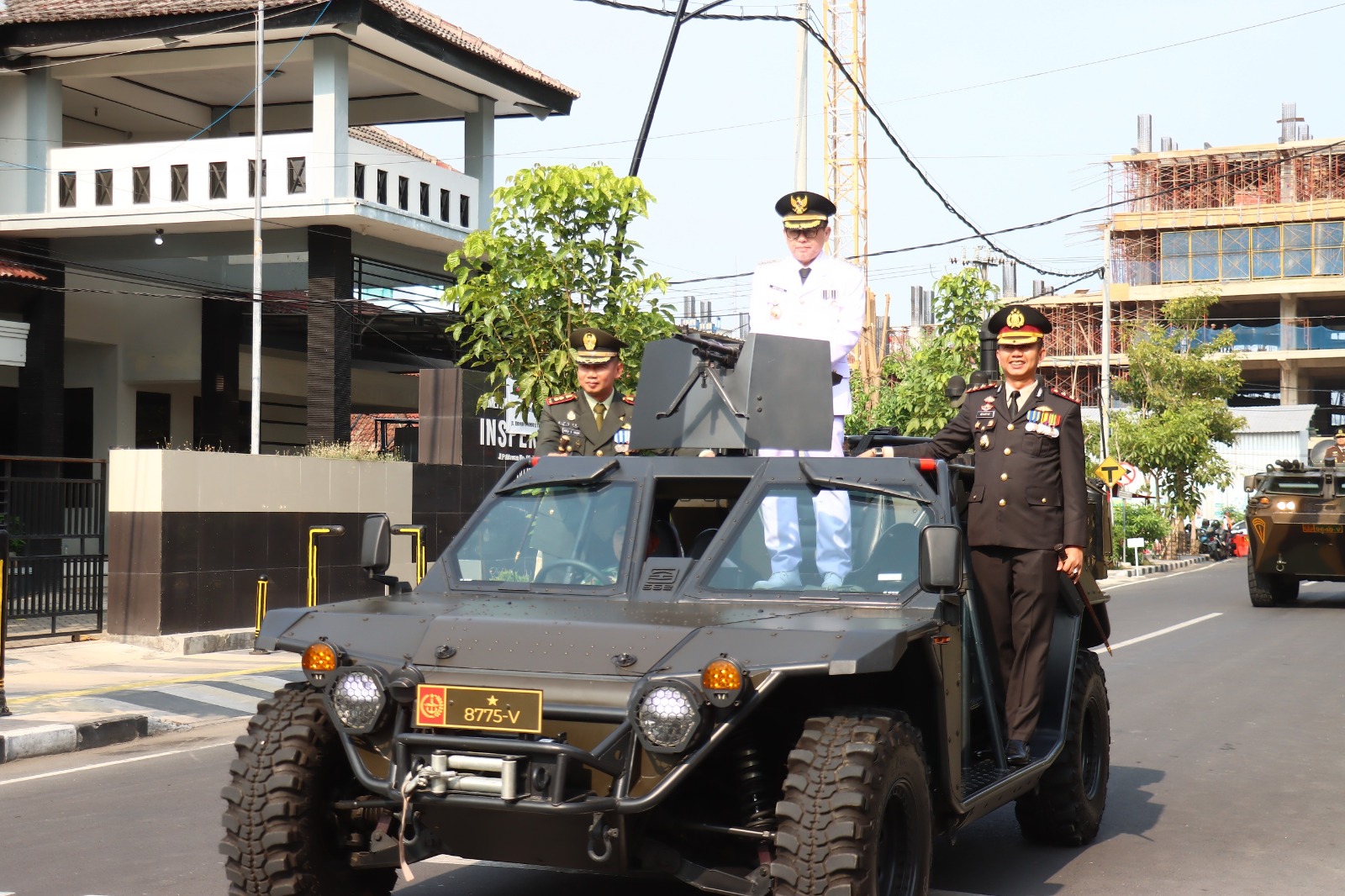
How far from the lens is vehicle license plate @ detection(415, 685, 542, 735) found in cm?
453

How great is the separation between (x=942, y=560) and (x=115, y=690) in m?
9.71

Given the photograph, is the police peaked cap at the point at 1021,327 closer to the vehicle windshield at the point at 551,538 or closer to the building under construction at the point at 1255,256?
the vehicle windshield at the point at 551,538

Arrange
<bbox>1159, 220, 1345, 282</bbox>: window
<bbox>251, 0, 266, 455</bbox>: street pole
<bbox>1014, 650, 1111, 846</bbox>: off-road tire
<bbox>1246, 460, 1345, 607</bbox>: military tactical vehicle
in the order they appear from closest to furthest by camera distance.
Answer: <bbox>1014, 650, 1111, 846</bbox>: off-road tire < <bbox>1246, 460, 1345, 607</bbox>: military tactical vehicle < <bbox>251, 0, 266, 455</bbox>: street pole < <bbox>1159, 220, 1345, 282</bbox>: window

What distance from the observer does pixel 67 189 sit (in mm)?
27062

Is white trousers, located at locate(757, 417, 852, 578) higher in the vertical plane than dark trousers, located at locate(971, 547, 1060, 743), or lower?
higher

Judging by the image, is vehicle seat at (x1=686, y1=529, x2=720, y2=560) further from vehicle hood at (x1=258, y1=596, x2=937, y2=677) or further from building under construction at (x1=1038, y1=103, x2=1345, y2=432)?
building under construction at (x1=1038, y1=103, x2=1345, y2=432)

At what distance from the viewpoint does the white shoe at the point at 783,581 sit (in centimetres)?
554

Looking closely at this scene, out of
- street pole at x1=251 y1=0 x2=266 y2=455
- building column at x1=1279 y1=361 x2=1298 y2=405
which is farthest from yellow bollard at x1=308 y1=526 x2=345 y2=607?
building column at x1=1279 y1=361 x2=1298 y2=405

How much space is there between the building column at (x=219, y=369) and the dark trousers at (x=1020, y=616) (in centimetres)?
2593

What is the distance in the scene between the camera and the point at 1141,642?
17.4 meters

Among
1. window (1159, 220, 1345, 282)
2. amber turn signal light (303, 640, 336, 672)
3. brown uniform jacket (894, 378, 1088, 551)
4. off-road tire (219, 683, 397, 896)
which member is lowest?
off-road tire (219, 683, 397, 896)

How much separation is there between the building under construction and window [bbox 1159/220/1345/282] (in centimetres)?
5

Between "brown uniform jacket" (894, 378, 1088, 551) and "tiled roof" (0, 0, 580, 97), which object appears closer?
"brown uniform jacket" (894, 378, 1088, 551)

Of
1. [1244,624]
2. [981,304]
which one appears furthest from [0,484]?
[981,304]
